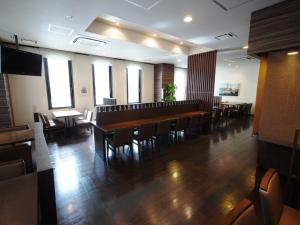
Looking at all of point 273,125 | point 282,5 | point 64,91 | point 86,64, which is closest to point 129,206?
point 273,125

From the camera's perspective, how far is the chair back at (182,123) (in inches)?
183

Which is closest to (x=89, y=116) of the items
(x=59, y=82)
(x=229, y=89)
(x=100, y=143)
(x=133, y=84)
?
(x=59, y=82)

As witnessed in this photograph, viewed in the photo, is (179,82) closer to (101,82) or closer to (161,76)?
(161,76)

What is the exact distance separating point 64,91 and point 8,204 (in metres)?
5.91

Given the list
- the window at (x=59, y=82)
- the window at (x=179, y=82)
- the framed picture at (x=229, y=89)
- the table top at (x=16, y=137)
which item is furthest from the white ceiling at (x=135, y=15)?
the window at (x=179, y=82)

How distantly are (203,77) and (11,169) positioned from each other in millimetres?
6004

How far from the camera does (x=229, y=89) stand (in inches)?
392

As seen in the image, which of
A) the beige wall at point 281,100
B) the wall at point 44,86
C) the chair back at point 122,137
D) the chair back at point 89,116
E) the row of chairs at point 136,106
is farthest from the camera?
the chair back at point 89,116

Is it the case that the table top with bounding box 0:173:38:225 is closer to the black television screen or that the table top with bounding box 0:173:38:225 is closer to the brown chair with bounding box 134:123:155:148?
the brown chair with bounding box 134:123:155:148

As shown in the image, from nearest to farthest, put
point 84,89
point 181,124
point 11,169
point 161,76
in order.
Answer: point 11,169
point 181,124
point 84,89
point 161,76

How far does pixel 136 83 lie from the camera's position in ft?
28.1

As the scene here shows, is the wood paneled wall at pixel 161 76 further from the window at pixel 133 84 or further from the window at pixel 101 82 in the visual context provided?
the window at pixel 101 82

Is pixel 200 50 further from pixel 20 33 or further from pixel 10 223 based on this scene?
pixel 10 223

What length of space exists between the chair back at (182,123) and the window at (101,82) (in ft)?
13.8
